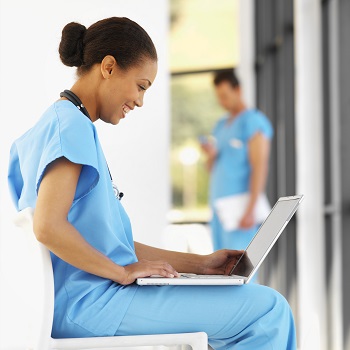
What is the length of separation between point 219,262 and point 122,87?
45cm

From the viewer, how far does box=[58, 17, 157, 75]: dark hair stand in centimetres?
166

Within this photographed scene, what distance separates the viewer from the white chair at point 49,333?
4.86 ft

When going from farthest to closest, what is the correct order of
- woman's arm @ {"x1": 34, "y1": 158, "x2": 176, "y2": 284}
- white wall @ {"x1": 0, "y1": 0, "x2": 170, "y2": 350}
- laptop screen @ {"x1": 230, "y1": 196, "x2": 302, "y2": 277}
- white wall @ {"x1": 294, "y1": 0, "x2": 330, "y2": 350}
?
white wall @ {"x1": 294, "y1": 0, "x2": 330, "y2": 350}
white wall @ {"x1": 0, "y1": 0, "x2": 170, "y2": 350}
laptop screen @ {"x1": 230, "y1": 196, "x2": 302, "y2": 277}
woman's arm @ {"x1": 34, "y1": 158, "x2": 176, "y2": 284}

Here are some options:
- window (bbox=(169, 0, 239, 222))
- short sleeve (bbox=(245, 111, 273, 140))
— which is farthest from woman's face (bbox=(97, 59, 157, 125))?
window (bbox=(169, 0, 239, 222))

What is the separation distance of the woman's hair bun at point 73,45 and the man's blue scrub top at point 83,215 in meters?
0.14

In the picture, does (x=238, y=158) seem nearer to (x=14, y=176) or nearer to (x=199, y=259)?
(x=199, y=259)

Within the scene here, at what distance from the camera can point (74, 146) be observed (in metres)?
1.52

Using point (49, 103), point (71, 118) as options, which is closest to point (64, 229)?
point (71, 118)

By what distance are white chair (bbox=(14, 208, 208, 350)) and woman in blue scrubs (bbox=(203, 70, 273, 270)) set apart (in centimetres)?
274

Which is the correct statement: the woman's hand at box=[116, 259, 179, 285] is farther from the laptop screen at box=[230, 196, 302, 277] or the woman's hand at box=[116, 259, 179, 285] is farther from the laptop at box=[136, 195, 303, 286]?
the laptop screen at box=[230, 196, 302, 277]

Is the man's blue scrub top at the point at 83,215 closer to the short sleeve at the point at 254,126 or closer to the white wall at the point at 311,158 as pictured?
the white wall at the point at 311,158

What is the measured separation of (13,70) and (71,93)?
1.65m

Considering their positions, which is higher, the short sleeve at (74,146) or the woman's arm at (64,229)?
the short sleeve at (74,146)

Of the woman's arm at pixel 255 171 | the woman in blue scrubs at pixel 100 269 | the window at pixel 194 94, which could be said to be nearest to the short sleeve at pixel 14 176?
the woman in blue scrubs at pixel 100 269
